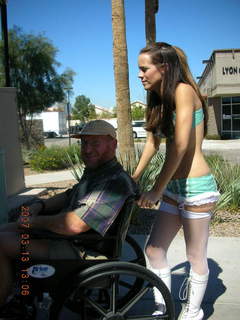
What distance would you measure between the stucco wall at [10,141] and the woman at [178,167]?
501 centimetres

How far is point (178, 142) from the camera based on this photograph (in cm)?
220

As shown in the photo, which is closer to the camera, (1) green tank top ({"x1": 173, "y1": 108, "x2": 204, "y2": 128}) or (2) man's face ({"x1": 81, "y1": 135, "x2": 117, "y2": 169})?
(1) green tank top ({"x1": 173, "y1": 108, "x2": 204, "y2": 128})

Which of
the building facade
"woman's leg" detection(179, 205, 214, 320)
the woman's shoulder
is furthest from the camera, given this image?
the building facade

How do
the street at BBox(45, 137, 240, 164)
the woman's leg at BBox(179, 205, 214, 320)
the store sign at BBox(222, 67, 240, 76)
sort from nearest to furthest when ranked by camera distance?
the woman's leg at BBox(179, 205, 214, 320)
the street at BBox(45, 137, 240, 164)
the store sign at BBox(222, 67, 240, 76)

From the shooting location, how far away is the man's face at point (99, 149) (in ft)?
8.03

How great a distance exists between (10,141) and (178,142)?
5645mm

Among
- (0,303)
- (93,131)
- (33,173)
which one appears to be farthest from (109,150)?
(33,173)

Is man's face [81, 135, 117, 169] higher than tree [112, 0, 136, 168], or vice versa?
tree [112, 0, 136, 168]

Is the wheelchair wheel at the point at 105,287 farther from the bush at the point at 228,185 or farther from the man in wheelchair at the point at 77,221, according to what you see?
the bush at the point at 228,185

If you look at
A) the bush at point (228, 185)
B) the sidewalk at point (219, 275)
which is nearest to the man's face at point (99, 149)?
the sidewalk at point (219, 275)

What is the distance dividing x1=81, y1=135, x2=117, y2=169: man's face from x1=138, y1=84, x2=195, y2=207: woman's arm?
Result: 39 centimetres

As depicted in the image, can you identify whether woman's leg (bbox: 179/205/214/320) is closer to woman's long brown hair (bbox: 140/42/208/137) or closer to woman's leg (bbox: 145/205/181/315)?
woman's leg (bbox: 145/205/181/315)

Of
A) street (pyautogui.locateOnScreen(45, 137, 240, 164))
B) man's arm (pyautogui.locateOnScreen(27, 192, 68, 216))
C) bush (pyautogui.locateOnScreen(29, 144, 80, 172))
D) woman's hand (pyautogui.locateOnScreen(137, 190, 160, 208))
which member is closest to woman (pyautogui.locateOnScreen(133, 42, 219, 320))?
woman's hand (pyautogui.locateOnScreen(137, 190, 160, 208))

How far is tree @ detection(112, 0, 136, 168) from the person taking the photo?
6.73m
